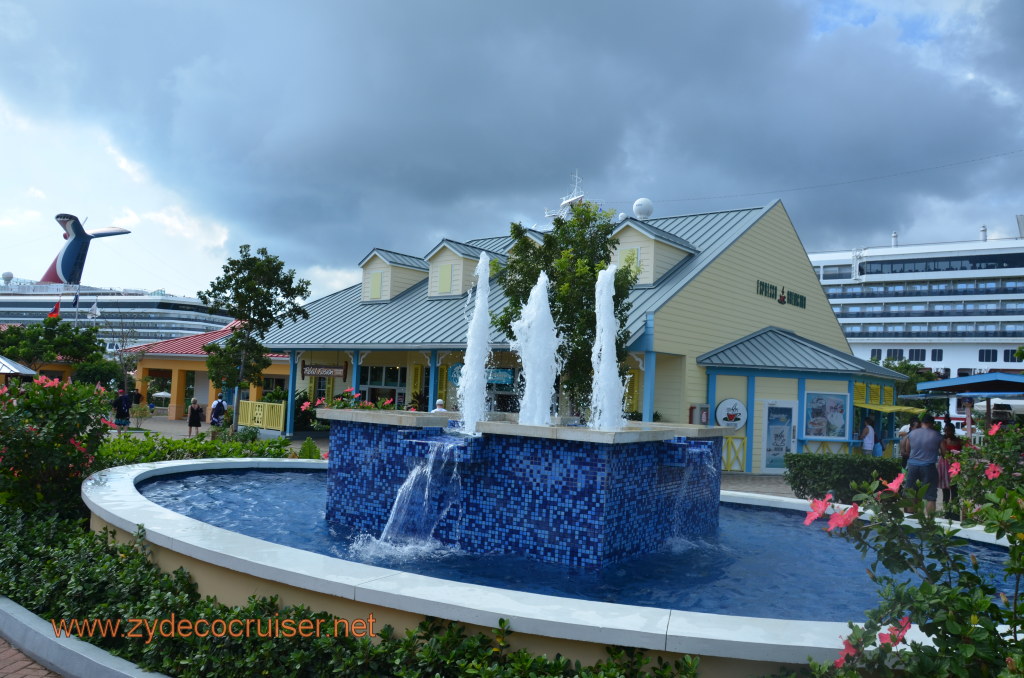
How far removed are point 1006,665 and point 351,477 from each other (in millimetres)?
6883

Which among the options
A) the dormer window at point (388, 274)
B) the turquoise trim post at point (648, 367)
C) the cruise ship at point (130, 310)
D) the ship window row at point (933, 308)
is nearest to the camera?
the turquoise trim post at point (648, 367)

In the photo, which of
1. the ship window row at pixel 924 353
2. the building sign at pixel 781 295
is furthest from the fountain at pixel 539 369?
the ship window row at pixel 924 353

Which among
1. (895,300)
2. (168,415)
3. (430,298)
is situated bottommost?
(168,415)

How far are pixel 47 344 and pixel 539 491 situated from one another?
36599mm

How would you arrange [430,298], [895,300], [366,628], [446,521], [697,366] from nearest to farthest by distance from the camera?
1. [366,628]
2. [446,521]
3. [697,366]
4. [430,298]
5. [895,300]

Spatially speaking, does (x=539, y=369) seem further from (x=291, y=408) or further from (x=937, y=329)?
(x=937, y=329)

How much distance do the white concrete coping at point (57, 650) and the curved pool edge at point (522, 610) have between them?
0.82 metres

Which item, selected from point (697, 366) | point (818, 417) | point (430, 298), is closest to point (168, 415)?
point (430, 298)

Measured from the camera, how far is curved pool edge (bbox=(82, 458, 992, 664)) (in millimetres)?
3850

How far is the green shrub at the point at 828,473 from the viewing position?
12984 millimetres

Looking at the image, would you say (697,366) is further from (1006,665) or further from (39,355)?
(39,355)

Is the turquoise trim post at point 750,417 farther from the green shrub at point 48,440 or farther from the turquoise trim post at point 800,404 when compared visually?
the green shrub at point 48,440

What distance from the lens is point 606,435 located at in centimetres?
674

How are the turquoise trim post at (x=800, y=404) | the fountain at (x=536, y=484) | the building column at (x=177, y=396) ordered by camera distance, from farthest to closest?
the building column at (x=177, y=396)
the turquoise trim post at (x=800, y=404)
the fountain at (x=536, y=484)
